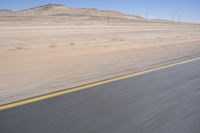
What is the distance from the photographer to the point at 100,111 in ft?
16.3

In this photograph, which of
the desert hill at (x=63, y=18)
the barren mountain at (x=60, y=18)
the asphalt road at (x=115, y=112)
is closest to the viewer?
the asphalt road at (x=115, y=112)

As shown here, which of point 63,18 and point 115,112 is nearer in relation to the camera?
point 115,112

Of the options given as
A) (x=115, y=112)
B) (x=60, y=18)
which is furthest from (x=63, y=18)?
(x=115, y=112)

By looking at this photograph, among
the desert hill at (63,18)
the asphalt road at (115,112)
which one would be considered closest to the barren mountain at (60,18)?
the desert hill at (63,18)

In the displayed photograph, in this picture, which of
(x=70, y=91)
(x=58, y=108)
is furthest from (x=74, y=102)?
(x=70, y=91)

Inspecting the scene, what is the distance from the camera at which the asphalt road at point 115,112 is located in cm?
423

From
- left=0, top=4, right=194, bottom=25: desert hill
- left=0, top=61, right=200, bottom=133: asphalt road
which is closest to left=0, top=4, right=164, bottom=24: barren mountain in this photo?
left=0, top=4, right=194, bottom=25: desert hill

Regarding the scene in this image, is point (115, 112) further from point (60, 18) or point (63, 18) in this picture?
point (63, 18)

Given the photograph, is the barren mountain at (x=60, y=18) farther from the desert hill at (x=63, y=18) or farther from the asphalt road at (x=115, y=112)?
the asphalt road at (x=115, y=112)

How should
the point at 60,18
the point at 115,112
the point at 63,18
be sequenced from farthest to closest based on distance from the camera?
the point at 63,18 → the point at 60,18 → the point at 115,112

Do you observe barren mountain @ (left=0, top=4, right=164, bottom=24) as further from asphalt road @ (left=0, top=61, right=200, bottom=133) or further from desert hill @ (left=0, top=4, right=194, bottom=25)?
asphalt road @ (left=0, top=61, right=200, bottom=133)

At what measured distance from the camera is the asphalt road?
423 cm

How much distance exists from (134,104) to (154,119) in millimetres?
818

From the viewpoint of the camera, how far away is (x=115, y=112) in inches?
193
